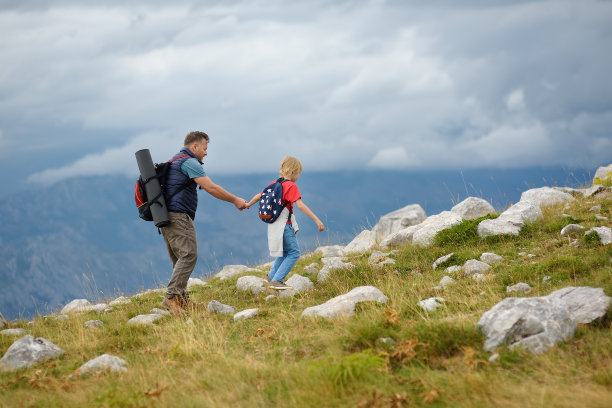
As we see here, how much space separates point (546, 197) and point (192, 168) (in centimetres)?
1138

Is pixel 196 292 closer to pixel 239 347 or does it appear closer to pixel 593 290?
pixel 239 347

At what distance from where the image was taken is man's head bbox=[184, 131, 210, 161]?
30.6 feet

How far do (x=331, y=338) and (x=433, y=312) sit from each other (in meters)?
1.59

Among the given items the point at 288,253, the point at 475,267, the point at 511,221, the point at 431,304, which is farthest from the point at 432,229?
the point at 431,304

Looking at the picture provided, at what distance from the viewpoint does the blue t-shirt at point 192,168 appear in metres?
8.84

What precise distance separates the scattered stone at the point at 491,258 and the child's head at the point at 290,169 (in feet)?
13.3

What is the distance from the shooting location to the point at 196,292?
1163cm

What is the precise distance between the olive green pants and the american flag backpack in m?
1.47

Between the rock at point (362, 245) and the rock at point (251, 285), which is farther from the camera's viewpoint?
the rock at point (362, 245)

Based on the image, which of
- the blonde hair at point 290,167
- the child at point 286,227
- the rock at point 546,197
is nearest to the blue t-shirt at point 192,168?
the child at point 286,227

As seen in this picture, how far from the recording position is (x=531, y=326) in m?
5.07

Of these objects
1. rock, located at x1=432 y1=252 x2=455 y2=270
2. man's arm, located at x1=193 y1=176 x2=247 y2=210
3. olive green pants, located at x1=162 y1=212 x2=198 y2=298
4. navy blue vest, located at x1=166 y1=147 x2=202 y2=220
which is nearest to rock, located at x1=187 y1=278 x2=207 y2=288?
olive green pants, located at x1=162 y1=212 x2=198 y2=298

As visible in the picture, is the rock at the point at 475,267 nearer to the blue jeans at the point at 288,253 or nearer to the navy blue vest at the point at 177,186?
the blue jeans at the point at 288,253

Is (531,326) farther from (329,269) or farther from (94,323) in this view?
(94,323)
